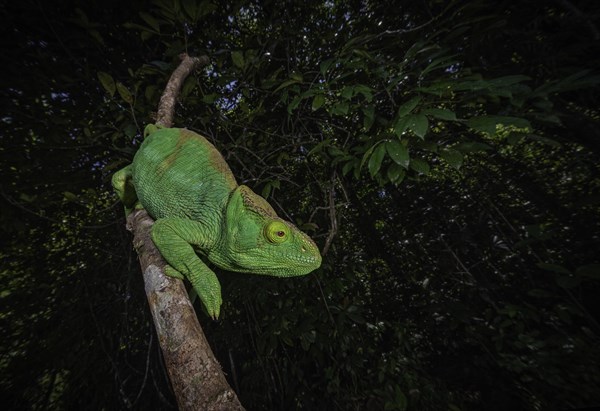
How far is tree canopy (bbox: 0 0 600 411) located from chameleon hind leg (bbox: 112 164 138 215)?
0.81m

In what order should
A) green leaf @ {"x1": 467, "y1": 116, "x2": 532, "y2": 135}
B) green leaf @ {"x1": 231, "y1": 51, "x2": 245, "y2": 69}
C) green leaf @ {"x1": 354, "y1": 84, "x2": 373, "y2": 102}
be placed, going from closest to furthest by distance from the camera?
green leaf @ {"x1": 467, "y1": 116, "x2": 532, "y2": 135} → green leaf @ {"x1": 354, "y1": 84, "x2": 373, "y2": 102} → green leaf @ {"x1": 231, "y1": 51, "x2": 245, "y2": 69}

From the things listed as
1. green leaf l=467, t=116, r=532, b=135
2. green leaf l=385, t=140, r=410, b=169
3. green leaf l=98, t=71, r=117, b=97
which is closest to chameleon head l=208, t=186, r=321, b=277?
green leaf l=385, t=140, r=410, b=169

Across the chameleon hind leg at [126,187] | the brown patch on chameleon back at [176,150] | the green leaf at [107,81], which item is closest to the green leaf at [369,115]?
the brown patch on chameleon back at [176,150]

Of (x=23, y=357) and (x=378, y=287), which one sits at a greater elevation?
(x=378, y=287)

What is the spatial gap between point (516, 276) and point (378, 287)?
1.91 metres

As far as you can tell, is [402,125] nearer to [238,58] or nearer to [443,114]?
[443,114]

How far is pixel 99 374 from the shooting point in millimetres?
3408

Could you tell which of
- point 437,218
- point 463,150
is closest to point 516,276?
point 437,218

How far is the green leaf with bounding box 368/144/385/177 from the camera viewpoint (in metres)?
1.47

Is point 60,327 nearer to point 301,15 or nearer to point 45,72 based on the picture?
point 45,72

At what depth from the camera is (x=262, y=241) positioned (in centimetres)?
117

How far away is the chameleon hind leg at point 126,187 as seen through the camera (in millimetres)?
1848

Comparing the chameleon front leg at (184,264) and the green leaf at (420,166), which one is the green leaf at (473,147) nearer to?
the green leaf at (420,166)

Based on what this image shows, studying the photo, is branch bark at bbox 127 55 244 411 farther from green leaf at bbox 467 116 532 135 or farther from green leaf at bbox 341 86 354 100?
green leaf at bbox 467 116 532 135
